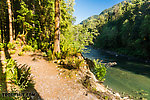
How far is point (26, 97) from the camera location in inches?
119

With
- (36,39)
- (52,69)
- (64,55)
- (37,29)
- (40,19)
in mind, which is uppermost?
(40,19)

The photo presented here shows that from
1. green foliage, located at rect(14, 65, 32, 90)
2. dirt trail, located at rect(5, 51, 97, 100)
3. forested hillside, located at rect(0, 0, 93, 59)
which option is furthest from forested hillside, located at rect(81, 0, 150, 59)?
green foliage, located at rect(14, 65, 32, 90)

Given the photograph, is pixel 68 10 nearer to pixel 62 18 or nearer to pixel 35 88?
pixel 62 18

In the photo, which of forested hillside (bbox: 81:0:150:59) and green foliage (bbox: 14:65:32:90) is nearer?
green foliage (bbox: 14:65:32:90)

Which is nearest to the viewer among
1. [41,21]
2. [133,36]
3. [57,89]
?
[57,89]

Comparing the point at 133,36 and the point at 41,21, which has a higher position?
the point at 133,36

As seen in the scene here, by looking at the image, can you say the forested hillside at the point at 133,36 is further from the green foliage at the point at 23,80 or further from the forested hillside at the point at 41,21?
the green foliage at the point at 23,80

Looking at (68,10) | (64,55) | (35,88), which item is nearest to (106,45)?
(68,10)

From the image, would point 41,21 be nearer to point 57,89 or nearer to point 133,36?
point 57,89

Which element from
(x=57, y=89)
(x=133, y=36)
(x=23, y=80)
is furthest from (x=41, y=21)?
(x=133, y=36)

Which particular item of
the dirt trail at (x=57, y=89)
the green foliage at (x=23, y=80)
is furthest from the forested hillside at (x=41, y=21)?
the green foliage at (x=23, y=80)

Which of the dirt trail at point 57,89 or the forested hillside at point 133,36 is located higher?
the forested hillside at point 133,36

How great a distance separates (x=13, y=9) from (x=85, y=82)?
1342 centimetres

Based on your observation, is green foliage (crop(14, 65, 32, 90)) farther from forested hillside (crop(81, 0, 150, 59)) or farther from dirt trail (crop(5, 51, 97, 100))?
forested hillside (crop(81, 0, 150, 59))
